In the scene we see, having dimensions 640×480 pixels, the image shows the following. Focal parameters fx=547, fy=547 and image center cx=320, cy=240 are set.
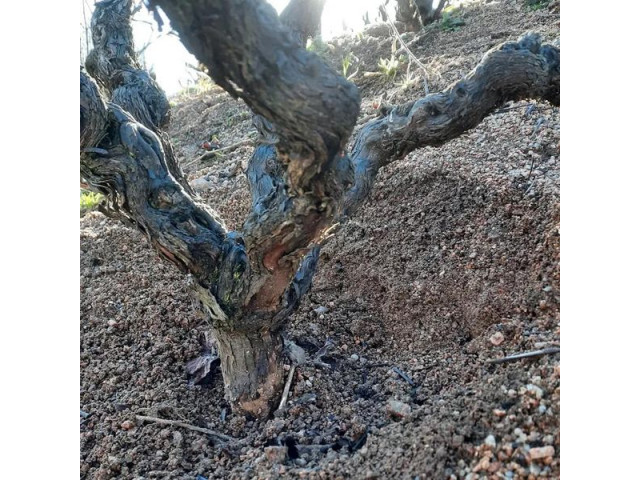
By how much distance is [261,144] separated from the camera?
183cm

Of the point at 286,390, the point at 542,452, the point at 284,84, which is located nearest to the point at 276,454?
the point at 286,390

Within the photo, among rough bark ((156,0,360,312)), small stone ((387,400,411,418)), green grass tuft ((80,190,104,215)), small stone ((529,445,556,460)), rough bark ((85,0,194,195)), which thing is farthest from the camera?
green grass tuft ((80,190,104,215))

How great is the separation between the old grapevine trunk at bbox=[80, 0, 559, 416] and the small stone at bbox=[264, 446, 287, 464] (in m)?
0.27

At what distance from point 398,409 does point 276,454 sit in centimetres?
40

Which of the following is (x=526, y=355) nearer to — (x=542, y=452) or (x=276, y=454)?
(x=542, y=452)

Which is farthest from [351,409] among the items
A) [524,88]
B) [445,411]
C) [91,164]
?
[524,88]

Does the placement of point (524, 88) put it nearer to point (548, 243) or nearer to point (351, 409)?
point (548, 243)

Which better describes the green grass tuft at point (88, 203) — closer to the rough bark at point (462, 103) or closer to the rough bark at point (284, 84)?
the rough bark at point (462, 103)

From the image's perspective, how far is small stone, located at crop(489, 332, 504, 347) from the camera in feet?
6.00

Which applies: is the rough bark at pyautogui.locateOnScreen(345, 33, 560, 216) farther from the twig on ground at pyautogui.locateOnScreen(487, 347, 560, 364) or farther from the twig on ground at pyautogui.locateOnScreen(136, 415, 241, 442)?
the twig on ground at pyautogui.locateOnScreen(136, 415, 241, 442)

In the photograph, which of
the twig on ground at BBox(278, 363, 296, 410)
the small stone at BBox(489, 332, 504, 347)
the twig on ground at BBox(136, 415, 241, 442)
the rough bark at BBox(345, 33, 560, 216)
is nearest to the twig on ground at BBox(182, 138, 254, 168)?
the rough bark at BBox(345, 33, 560, 216)

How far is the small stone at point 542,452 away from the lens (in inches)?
50.5

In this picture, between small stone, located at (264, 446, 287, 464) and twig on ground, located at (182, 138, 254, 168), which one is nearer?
small stone, located at (264, 446, 287, 464)

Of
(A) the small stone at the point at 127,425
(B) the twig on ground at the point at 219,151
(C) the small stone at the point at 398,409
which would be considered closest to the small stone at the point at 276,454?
(C) the small stone at the point at 398,409
